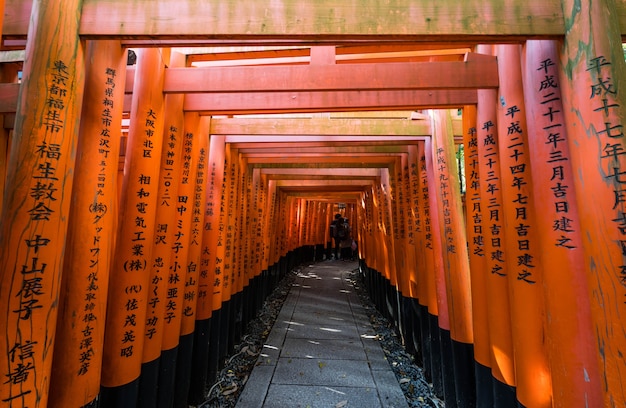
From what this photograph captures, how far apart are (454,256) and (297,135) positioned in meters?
2.62

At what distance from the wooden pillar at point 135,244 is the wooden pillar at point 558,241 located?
9.96ft

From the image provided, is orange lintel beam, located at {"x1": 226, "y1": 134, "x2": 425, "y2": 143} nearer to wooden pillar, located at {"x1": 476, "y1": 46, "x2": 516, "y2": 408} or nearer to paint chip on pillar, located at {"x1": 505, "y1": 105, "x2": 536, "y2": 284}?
wooden pillar, located at {"x1": 476, "y1": 46, "x2": 516, "y2": 408}

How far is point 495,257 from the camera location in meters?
2.67

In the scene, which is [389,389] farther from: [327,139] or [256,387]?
[327,139]

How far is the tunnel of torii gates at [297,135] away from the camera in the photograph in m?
1.67

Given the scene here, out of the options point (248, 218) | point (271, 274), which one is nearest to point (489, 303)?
point (248, 218)

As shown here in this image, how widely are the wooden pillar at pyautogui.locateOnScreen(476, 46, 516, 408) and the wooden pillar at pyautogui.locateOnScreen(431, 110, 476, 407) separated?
810mm

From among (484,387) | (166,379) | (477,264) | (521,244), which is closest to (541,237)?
(521,244)

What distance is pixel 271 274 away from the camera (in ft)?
34.3

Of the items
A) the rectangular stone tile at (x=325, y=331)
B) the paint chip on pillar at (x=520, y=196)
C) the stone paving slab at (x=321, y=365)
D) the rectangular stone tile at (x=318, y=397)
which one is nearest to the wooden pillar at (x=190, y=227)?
the stone paving slab at (x=321, y=365)

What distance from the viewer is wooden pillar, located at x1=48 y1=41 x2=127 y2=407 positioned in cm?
206

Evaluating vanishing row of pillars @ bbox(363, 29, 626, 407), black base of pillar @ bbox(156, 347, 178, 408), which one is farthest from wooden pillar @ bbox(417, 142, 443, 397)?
black base of pillar @ bbox(156, 347, 178, 408)

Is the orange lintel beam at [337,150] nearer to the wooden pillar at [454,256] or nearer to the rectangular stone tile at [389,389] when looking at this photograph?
the wooden pillar at [454,256]

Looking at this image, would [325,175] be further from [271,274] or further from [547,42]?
[547,42]
